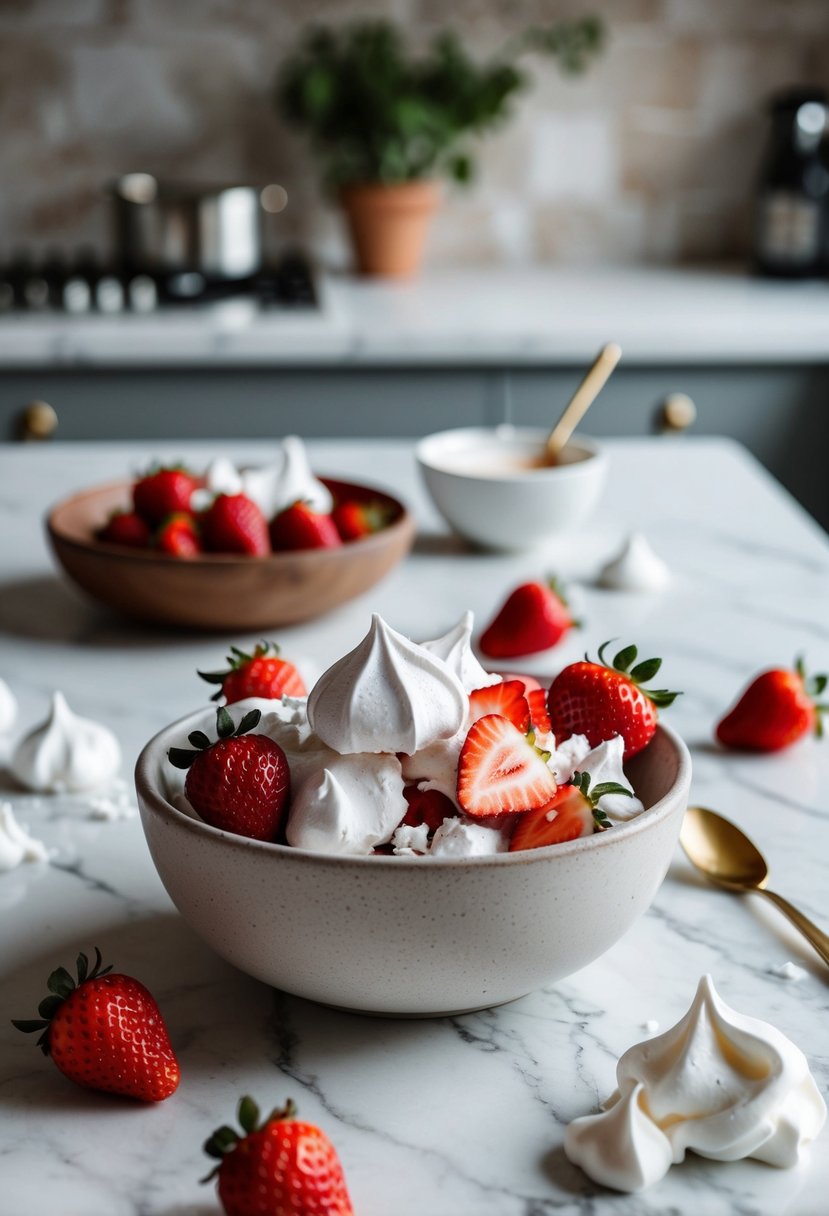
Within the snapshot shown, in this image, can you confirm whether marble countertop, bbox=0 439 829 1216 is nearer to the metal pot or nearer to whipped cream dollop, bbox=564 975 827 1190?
whipped cream dollop, bbox=564 975 827 1190

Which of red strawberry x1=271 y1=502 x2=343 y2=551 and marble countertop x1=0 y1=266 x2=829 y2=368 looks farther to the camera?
marble countertop x1=0 y1=266 x2=829 y2=368

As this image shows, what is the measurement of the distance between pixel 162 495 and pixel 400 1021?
690 millimetres

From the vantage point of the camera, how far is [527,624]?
116 cm

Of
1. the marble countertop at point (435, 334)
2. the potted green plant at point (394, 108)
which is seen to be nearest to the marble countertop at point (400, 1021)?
the marble countertop at point (435, 334)

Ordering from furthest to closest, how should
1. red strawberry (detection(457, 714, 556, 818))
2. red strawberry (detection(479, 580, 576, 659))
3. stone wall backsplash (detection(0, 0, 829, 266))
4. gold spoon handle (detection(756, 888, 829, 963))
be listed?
1. stone wall backsplash (detection(0, 0, 829, 266))
2. red strawberry (detection(479, 580, 576, 659))
3. gold spoon handle (detection(756, 888, 829, 963))
4. red strawberry (detection(457, 714, 556, 818))

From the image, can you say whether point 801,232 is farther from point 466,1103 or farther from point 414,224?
point 466,1103

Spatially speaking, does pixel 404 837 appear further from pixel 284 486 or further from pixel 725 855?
pixel 284 486

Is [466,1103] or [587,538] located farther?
[587,538]

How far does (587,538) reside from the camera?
1498mm

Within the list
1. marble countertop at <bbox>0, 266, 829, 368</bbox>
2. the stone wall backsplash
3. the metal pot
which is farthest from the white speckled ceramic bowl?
the stone wall backsplash

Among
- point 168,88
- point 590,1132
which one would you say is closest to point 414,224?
point 168,88

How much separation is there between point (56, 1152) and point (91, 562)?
2.21 feet

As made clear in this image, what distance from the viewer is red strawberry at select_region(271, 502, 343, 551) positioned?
1237mm

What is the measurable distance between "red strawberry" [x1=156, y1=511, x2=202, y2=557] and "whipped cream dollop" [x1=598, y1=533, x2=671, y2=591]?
15.6 inches
